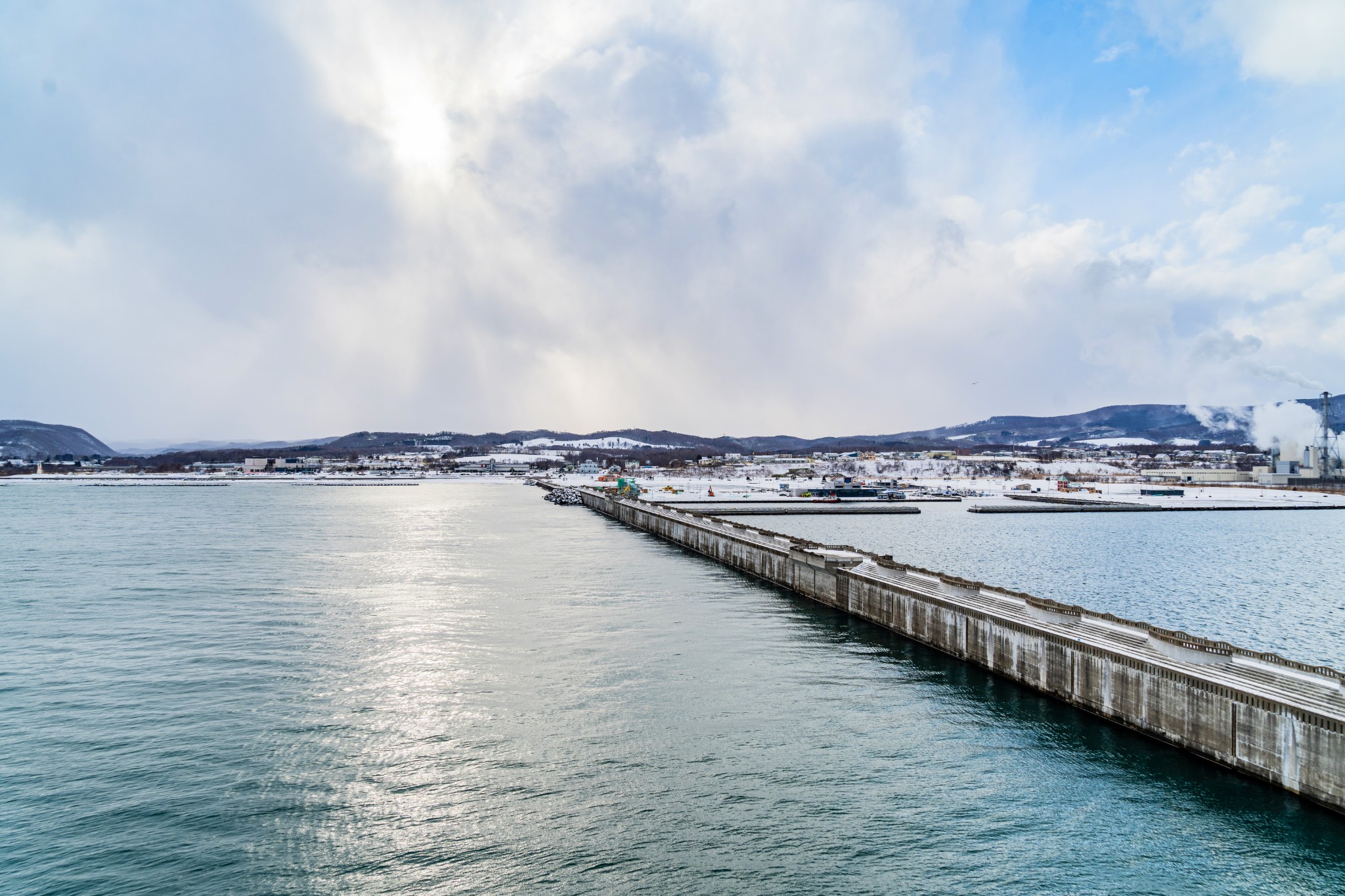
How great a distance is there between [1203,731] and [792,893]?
10.2 meters

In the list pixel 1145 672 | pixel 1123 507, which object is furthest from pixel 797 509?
pixel 1145 672

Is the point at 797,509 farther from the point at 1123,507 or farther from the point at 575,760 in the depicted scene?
the point at 575,760

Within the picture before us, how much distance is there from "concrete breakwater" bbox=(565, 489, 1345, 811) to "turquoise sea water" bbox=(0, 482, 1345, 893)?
548mm

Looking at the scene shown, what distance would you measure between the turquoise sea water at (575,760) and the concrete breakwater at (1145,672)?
21.6 inches

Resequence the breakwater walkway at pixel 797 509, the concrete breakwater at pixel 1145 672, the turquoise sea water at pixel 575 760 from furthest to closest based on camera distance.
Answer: the breakwater walkway at pixel 797 509, the concrete breakwater at pixel 1145 672, the turquoise sea water at pixel 575 760

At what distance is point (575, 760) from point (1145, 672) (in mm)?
12859

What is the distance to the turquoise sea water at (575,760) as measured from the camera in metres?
12.2

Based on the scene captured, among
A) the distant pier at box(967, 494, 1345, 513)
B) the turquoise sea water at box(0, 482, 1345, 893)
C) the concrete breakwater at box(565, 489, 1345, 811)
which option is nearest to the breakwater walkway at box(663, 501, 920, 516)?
the distant pier at box(967, 494, 1345, 513)

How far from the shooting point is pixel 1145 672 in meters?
17.7

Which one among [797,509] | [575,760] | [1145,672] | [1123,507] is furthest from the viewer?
[1123,507]

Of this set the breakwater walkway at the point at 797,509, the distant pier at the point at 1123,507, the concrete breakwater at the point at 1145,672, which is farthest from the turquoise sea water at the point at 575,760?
the distant pier at the point at 1123,507

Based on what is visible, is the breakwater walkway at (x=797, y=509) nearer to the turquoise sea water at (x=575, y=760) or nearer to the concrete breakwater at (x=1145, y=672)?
the turquoise sea water at (x=575, y=760)

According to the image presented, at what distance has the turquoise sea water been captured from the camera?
12.2 metres

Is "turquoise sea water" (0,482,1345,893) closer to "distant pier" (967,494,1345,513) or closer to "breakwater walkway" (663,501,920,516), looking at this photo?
"breakwater walkway" (663,501,920,516)
